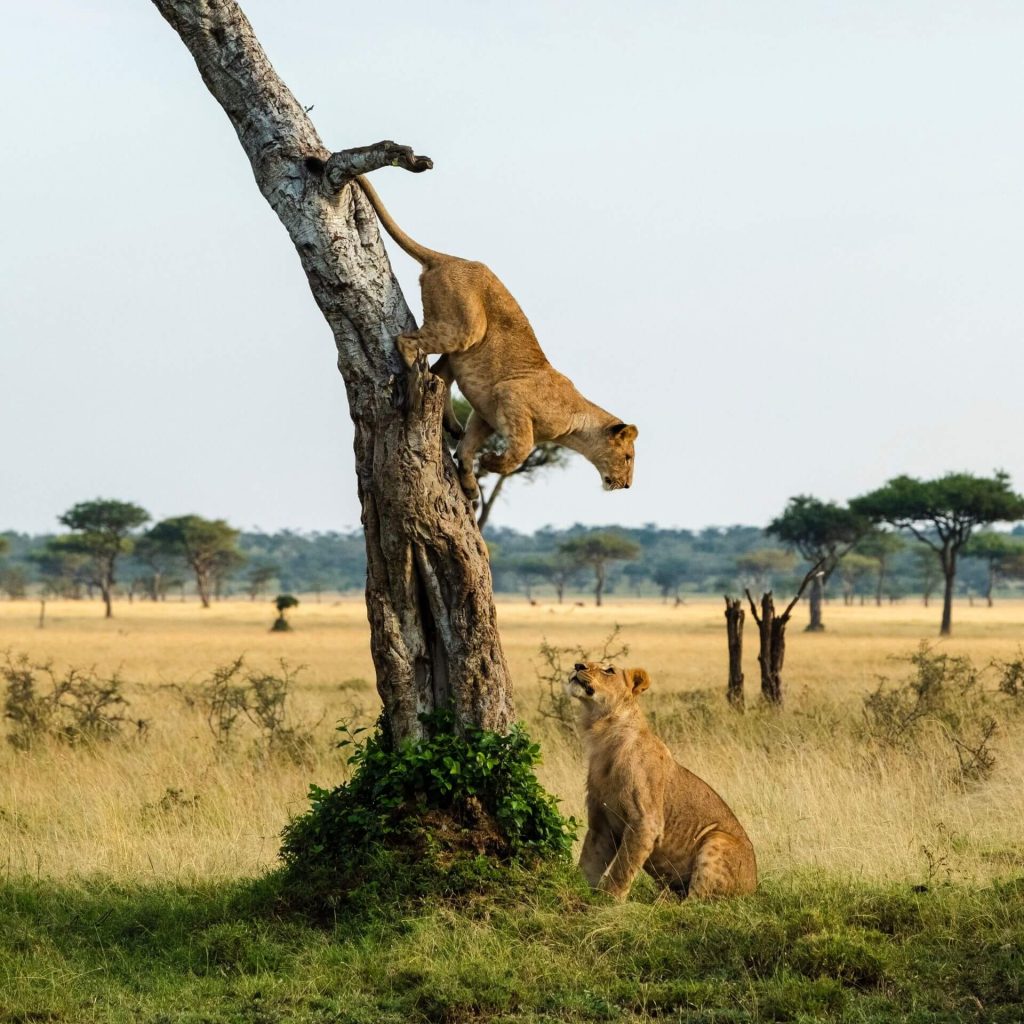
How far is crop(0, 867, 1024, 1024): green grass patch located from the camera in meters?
6.54

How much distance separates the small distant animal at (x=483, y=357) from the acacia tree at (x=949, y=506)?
149ft

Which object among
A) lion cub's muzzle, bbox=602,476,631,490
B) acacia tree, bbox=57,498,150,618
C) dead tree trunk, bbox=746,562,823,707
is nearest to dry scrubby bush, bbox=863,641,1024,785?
dead tree trunk, bbox=746,562,823,707

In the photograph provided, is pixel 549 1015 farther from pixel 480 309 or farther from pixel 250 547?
pixel 250 547

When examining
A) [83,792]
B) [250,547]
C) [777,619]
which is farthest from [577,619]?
[250,547]

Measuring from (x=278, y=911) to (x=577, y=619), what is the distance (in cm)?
6452

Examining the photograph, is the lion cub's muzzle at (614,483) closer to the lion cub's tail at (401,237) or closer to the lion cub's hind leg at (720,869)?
the lion cub's tail at (401,237)

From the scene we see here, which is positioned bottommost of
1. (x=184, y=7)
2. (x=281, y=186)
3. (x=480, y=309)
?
(x=480, y=309)

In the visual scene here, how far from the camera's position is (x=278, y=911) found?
8039 millimetres

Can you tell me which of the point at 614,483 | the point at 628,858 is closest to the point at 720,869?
the point at 628,858

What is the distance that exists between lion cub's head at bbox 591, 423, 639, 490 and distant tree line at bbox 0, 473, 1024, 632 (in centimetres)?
1371

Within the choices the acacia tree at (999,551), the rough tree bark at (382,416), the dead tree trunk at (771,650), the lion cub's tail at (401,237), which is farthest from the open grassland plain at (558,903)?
the acacia tree at (999,551)

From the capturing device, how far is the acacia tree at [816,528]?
195ft

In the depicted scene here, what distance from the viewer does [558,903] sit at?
7.76m

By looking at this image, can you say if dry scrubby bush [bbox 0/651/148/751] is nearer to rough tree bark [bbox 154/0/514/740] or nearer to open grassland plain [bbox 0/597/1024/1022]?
open grassland plain [bbox 0/597/1024/1022]
